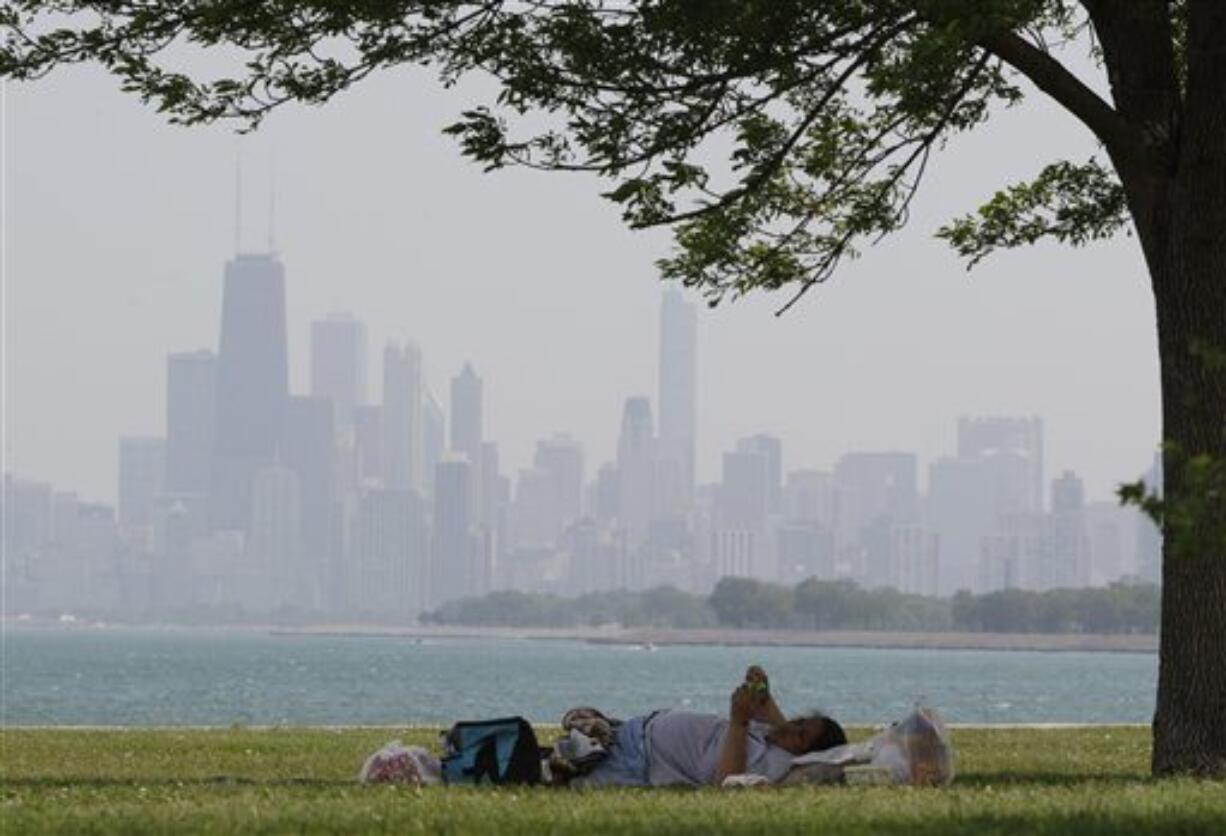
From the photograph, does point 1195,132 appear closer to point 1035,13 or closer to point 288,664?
point 1035,13

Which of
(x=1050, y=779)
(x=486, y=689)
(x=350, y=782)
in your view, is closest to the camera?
(x=350, y=782)

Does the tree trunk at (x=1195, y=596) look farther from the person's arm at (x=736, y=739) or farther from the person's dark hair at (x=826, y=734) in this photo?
the person's arm at (x=736, y=739)

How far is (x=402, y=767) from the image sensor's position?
1541 cm

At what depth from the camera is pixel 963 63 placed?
63.0 ft

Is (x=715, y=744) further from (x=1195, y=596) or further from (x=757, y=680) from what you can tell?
(x=1195, y=596)

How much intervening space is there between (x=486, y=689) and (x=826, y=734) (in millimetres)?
110121

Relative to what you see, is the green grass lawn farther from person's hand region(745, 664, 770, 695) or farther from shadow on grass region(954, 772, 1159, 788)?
person's hand region(745, 664, 770, 695)

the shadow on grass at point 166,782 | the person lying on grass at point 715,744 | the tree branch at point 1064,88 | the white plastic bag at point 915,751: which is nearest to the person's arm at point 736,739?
the person lying on grass at point 715,744

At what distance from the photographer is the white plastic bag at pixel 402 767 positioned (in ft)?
50.3

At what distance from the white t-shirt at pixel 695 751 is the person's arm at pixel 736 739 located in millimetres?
48

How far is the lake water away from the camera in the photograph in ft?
287

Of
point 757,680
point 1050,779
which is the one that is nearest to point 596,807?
point 757,680

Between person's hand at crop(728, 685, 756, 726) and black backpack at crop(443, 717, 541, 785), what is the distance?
1.08 metres

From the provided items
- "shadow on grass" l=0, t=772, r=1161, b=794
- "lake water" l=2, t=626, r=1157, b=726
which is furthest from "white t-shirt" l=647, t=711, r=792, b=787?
"lake water" l=2, t=626, r=1157, b=726
